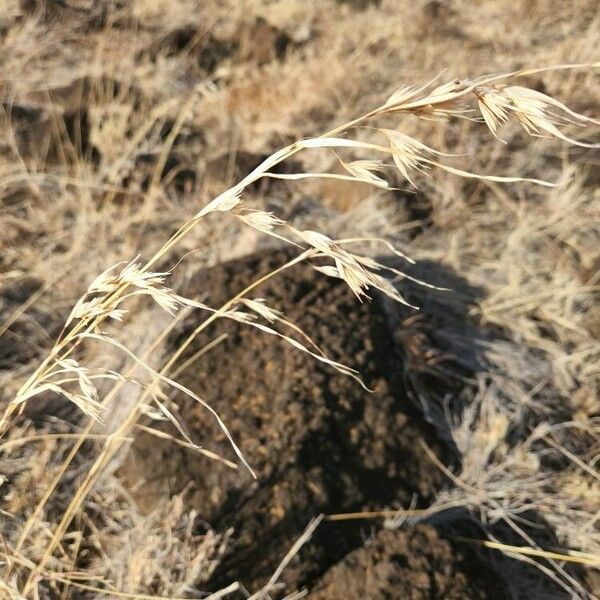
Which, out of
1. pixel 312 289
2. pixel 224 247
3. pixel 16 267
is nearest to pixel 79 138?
pixel 16 267

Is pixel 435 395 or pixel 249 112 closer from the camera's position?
pixel 435 395

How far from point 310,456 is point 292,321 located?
0.37m

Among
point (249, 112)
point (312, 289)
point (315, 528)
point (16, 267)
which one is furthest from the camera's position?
point (249, 112)

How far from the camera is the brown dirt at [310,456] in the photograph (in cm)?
152

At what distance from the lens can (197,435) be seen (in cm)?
163

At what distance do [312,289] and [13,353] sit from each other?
898 millimetres

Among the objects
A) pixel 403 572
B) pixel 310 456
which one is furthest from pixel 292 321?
pixel 403 572

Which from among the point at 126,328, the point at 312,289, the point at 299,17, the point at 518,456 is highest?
the point at 299,17

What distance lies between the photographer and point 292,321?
1.82 metres

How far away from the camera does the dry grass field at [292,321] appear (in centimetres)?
132

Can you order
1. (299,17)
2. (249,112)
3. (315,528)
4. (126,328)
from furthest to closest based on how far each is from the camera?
1. (299,17)
2. (249,112)
3. (126,328)
4. (315,528)

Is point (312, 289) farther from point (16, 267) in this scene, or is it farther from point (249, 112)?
point (249, 112)

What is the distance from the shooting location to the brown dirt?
1517mm

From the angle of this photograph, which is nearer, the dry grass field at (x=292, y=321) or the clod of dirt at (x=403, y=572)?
the dry grass field at (x=292, y=321)
